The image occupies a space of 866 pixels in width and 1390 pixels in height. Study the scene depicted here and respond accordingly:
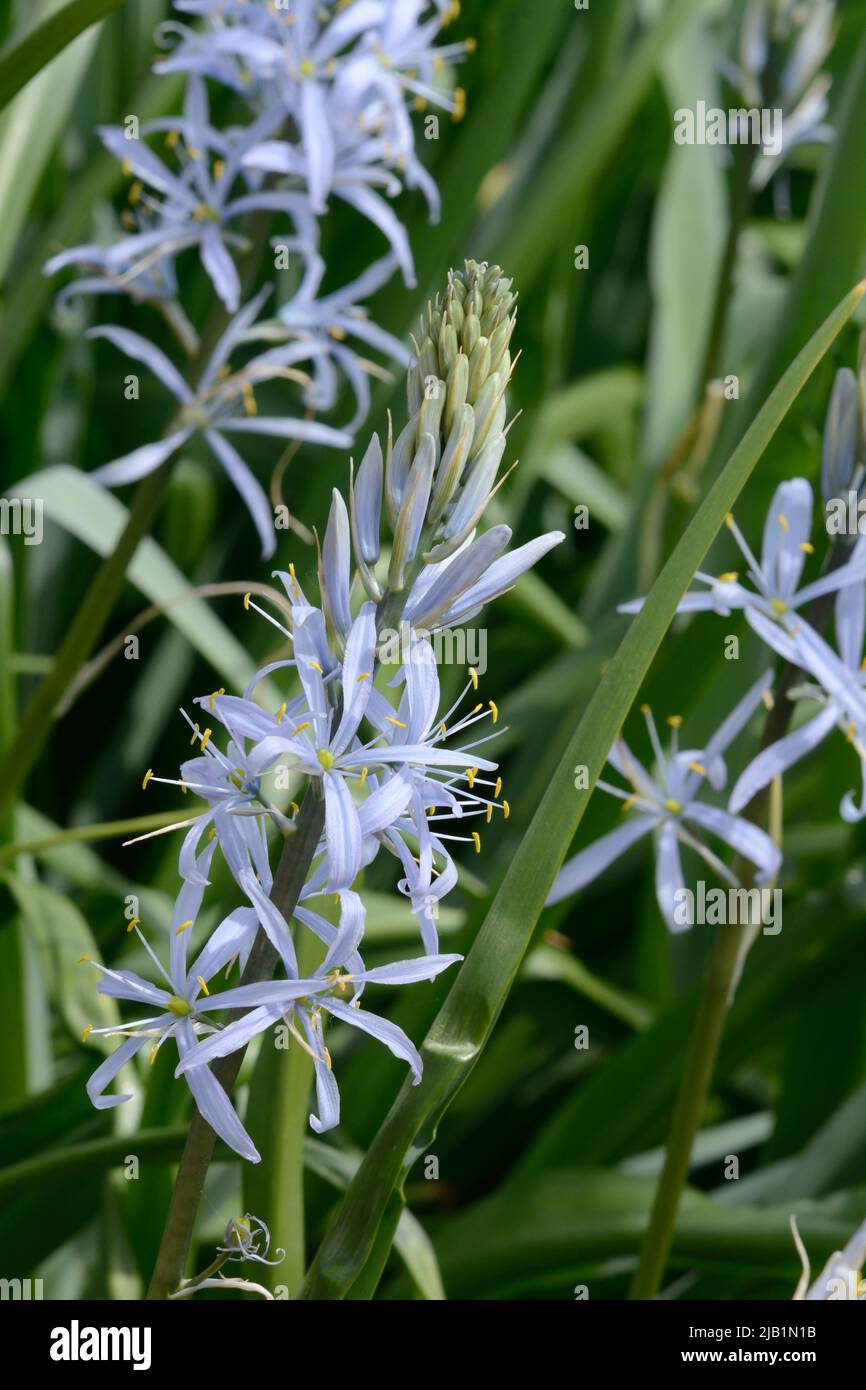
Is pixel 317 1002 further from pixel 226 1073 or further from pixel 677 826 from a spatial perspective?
pixel 677 826

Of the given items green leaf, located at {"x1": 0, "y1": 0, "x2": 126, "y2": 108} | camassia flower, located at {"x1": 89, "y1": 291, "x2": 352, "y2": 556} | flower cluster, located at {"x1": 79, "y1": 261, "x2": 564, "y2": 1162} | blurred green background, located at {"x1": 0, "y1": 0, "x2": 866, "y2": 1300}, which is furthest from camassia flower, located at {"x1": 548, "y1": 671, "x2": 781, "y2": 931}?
green leaf, located at {"x1": 0, "y1": 0, "x2": 126, "y2": 108}

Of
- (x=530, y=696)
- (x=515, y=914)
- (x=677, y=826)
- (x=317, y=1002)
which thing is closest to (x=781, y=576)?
(x=677, y=826)

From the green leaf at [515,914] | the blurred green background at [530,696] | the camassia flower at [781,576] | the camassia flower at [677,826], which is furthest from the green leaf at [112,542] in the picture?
the green leaf at [515,914]

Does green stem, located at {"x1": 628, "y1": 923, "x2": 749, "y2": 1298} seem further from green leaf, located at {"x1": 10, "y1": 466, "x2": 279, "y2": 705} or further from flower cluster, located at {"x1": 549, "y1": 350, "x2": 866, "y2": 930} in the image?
green leaf, located at {"x1": 10, "y1": 466, "x2": 279, "y2": 705}

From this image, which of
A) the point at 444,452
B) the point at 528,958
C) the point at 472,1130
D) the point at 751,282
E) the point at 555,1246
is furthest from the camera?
the point at 751,282

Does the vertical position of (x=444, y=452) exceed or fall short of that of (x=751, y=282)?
it falls short
